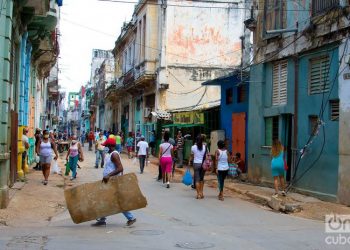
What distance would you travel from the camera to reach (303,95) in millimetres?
14352

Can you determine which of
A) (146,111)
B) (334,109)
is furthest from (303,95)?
(146,111)

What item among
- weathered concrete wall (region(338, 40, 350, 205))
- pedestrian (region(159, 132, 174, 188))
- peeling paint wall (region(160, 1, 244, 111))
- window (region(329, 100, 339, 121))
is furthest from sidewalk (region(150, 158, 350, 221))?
peeling paint wall (region(160, 1, 244, 111))

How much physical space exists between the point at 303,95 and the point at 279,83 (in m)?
1.76

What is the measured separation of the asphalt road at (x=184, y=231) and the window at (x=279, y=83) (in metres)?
4.49

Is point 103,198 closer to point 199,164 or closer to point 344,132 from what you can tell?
point 199,164

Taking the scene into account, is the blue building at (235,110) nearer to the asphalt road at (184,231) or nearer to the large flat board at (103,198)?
the asphalt road at (184,231)

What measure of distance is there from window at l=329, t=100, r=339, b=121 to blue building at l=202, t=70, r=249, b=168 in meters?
5.51

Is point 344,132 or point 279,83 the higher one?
point 279,83

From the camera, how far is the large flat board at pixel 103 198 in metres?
9.25

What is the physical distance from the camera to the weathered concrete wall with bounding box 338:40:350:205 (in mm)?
12141

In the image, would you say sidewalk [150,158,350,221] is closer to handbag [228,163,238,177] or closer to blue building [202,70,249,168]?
handbag [228,163,238,177]

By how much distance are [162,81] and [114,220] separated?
21.6 m

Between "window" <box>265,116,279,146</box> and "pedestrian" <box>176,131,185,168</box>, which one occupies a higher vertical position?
"window" <box>265,116,279,146</box>

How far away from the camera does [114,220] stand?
10.2m
